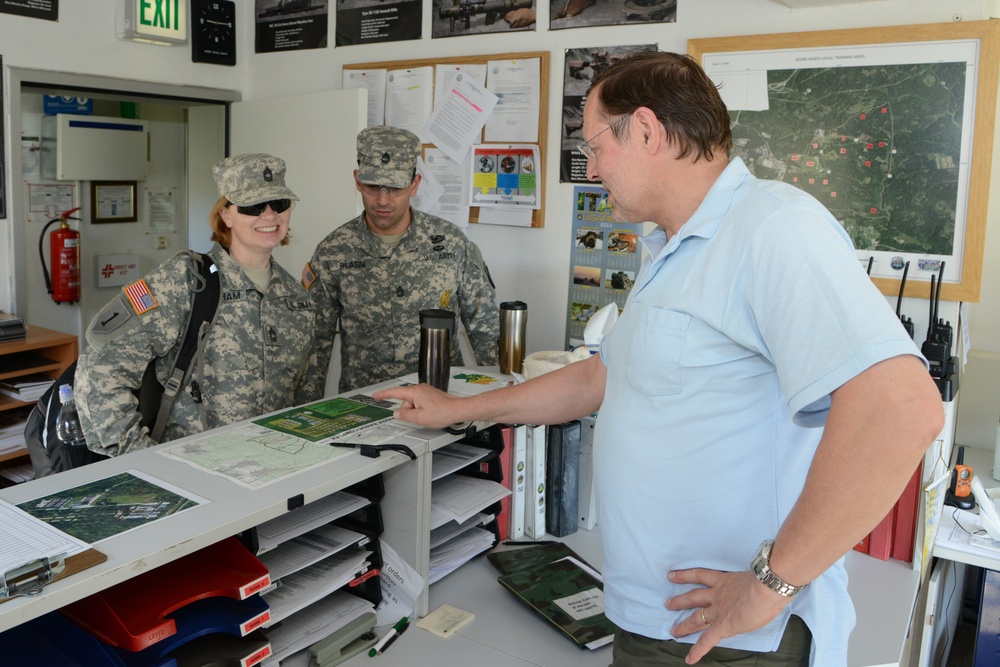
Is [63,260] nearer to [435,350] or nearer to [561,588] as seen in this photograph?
[435,350]

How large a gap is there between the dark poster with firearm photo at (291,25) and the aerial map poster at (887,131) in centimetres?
195

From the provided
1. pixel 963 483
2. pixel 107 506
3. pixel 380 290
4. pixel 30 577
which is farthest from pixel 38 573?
pixel 963 483

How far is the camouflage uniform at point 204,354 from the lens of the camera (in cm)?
186

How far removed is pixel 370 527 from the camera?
1.57 m

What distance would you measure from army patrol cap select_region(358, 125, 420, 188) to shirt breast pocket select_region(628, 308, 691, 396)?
5.33ft

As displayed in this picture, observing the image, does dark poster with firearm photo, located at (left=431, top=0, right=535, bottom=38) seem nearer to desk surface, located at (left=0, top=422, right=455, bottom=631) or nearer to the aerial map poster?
the aerial map poster

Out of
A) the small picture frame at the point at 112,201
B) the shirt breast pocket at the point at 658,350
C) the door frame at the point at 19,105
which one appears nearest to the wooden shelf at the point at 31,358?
the door frame at the point at 19,105

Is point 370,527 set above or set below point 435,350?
below

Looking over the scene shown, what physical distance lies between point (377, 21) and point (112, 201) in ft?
5.87

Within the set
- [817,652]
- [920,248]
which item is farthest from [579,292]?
[817,652]

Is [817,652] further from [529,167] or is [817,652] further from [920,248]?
[529,167]

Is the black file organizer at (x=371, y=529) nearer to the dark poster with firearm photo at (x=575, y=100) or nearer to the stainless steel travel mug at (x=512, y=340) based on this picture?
the stainless steel travel mug at (x=512, y=340)

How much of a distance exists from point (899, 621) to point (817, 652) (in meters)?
0.82

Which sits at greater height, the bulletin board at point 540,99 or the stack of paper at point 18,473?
the bulletin board at point 540,99
